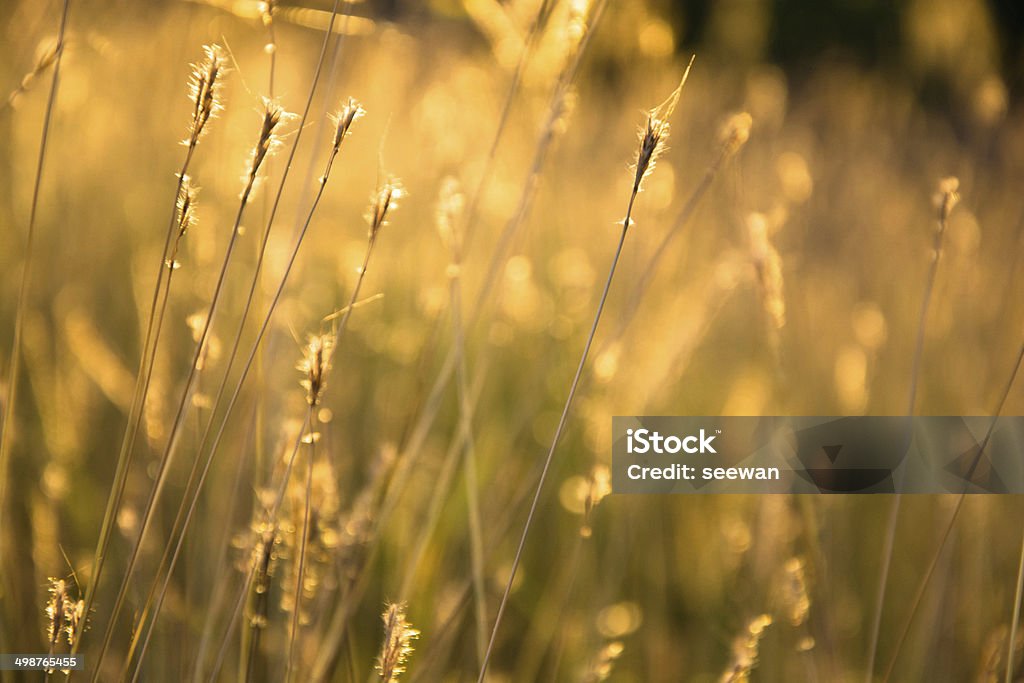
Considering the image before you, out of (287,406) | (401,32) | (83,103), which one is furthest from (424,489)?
(83,103)

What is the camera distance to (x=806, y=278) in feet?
5.47

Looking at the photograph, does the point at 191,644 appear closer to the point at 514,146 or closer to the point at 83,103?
the point at 514,146

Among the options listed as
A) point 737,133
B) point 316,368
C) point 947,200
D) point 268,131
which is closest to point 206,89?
point 268,131

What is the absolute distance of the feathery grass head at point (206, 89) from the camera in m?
0.46

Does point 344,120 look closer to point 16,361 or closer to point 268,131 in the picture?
point 268,131

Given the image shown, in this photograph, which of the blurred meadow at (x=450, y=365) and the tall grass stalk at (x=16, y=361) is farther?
the blurred meadow at (x=450, y=365)

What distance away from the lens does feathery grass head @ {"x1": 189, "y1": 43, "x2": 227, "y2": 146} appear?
456 mm

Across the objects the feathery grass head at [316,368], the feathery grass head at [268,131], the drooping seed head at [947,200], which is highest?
the drooping seed head at [947,200]

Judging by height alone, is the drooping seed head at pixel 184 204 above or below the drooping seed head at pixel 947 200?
below

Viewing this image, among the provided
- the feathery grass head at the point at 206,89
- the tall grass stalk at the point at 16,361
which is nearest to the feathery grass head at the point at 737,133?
the feathery grass head at the point at 206,89

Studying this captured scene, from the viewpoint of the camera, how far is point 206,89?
46 centimetres

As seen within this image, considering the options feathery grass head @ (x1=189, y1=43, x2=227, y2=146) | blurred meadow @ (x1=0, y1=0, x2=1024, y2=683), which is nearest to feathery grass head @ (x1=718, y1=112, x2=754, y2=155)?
blurred meadow @ (x1=0, y1=0, x2=1024, y2=683)

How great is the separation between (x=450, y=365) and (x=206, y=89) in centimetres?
37

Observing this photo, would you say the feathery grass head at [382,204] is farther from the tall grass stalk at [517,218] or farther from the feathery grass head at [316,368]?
the tall grass stalk at [517,218]
